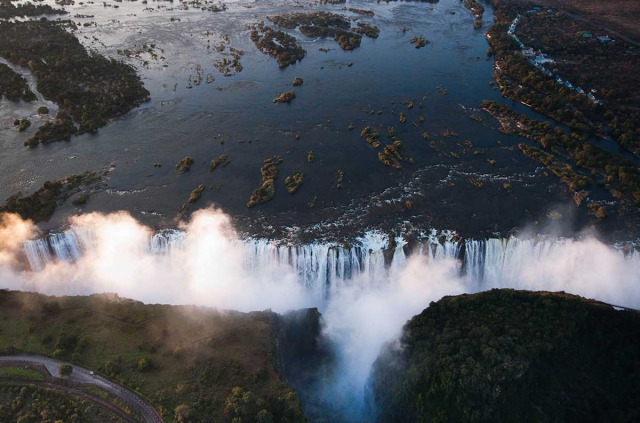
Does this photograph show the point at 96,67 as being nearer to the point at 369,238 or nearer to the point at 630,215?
the point at 369,238

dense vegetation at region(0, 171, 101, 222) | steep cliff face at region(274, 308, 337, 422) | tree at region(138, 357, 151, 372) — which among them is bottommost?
steep cliff face at region(274, 308, 337, 422)

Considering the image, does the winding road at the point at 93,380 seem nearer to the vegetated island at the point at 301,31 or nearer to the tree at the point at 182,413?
the tree at the point at 182,413

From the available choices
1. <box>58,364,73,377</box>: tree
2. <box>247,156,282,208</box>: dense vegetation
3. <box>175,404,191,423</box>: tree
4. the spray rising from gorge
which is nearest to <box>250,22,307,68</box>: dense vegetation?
<box>247,156,282,208</box>: dense vegetation

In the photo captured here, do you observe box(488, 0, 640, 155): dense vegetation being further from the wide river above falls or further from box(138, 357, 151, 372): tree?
box(138, 357, 151, 372): tree

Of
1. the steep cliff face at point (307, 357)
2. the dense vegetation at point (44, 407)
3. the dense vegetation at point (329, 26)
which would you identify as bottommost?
the steep cliff face at point (307, 357)

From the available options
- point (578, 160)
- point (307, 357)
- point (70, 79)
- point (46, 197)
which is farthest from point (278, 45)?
point (307, 357)

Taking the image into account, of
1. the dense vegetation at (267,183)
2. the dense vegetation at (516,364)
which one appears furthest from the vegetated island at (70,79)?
the dense vegetation at (516,364)

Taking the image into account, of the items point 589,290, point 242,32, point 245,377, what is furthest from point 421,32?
point 245,377
